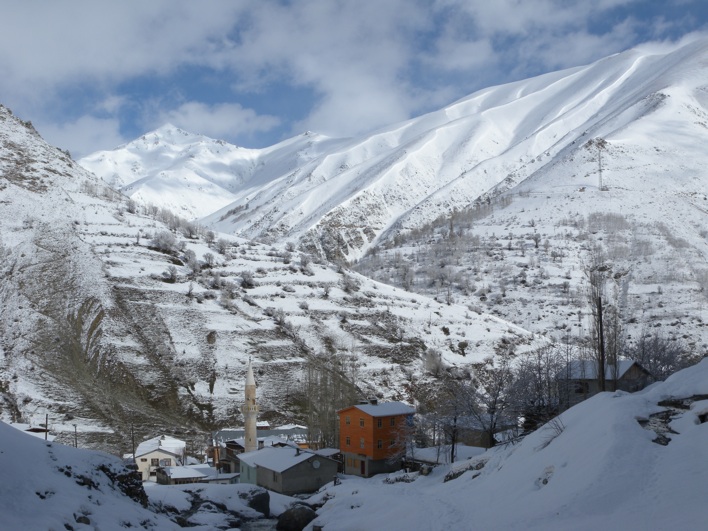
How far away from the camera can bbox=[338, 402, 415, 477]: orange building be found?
48406 millimetres

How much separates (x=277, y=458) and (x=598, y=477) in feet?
111

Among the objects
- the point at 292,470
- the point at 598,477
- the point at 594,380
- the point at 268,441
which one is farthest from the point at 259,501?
the point at 594,380

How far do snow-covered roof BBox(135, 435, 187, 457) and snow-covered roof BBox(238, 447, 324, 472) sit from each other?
904 cm

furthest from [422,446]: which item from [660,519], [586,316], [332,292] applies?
[586,316]

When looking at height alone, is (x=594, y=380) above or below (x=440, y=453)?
above

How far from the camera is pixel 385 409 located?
165ft

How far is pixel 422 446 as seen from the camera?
53812 mm

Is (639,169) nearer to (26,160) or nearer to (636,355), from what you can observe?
(636,355)

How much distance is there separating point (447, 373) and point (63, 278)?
167ft

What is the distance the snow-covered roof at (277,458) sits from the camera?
44.0m

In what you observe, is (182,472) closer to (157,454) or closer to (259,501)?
(157,454)

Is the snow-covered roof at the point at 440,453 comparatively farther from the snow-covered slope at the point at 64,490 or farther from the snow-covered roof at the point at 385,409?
the snow-covered slope at the point at 64,490

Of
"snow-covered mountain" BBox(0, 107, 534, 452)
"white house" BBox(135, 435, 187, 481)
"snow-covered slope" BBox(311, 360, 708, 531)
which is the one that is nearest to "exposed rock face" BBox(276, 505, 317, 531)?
"snow-covered slope" BBox(311, 360, 708, 531)

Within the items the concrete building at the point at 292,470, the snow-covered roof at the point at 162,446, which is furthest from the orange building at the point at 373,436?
the snow-covered roof at the point at 162,446
